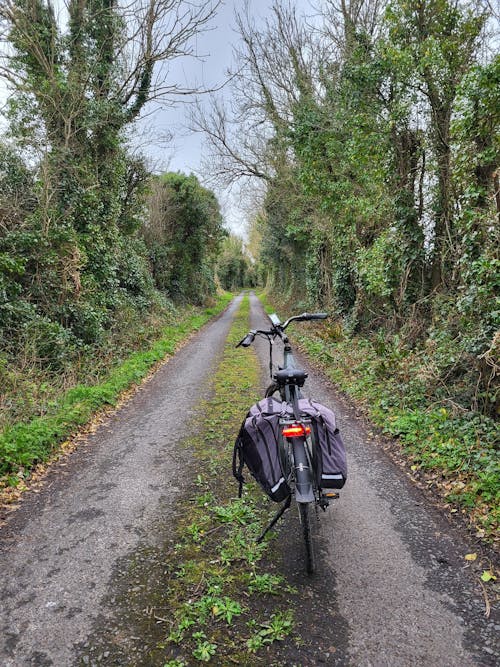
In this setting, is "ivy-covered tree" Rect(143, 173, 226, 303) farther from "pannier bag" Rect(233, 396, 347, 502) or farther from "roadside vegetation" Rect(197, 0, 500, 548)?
"pannier bag" Rect(233, 396, 347, 502)

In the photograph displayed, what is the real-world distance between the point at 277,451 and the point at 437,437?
118 inches

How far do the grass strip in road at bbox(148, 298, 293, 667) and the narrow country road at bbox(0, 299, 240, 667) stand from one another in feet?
1.27

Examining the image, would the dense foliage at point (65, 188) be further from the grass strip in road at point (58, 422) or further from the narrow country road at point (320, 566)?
the narrow country road at point (320, 566)

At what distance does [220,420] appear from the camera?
635cm

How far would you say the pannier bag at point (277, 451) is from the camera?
2.96 metres

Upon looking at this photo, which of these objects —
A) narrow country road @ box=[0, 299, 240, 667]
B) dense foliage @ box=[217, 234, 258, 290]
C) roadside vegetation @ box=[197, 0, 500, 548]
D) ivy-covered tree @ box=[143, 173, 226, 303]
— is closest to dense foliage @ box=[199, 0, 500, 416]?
roadside vegetation @ box=[197, 0, 500, 548]

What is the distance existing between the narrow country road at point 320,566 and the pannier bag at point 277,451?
27.1 inches

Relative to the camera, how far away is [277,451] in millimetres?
3018

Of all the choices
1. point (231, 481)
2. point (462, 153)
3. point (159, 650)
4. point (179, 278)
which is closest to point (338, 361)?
point (462, 153)

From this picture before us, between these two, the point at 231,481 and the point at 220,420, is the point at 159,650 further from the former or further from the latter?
the point at 220,420

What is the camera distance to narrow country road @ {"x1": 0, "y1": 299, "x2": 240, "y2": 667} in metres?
2.54

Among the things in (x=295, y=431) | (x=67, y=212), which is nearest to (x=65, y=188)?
(x=67, y=212)

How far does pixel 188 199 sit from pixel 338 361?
15.5 metres

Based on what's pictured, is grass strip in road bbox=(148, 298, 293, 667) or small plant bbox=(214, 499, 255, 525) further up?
small plant bbox=(214, 499, 255, 525)
